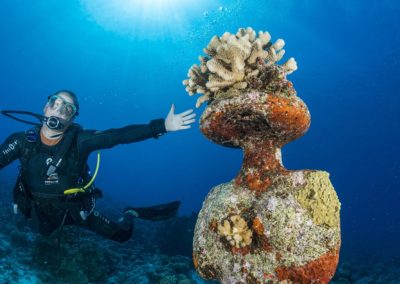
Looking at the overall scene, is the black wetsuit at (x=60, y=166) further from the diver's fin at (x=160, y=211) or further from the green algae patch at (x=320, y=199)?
the green algae patch at (x=320, y=199)

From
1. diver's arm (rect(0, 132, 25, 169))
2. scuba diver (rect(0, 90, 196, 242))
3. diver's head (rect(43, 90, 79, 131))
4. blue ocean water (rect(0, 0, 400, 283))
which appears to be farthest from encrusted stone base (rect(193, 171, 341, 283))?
blue ocean water (rect(0, 0, 400, 283))

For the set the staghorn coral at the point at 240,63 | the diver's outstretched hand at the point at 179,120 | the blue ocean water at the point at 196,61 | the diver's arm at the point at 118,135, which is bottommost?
the staghorn coral at the point at 240,63

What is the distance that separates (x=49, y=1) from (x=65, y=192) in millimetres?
75367

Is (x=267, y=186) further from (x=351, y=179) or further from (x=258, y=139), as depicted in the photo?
(x=351, y=179)

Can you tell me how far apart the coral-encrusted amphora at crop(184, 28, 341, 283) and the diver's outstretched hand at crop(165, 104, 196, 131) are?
1424 millimetres

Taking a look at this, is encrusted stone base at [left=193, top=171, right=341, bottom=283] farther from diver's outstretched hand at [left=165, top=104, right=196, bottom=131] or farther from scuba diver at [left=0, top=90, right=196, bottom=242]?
scuba diver at [left=0, top=90, right=196, bottom=242]

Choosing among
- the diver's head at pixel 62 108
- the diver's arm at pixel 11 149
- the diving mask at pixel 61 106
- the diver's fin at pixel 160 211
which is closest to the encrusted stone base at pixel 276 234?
the diver's head at pixel 62 108

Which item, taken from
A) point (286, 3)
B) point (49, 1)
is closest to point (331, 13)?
point (286, 3)

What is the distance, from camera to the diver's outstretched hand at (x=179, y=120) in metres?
4.39

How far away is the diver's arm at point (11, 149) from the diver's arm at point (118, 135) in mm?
1111

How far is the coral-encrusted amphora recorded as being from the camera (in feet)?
7.14

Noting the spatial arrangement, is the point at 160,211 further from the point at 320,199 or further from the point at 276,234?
the point at 320,199

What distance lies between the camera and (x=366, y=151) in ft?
332

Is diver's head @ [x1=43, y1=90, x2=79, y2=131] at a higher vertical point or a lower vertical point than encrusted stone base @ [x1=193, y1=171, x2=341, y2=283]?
→ higher
